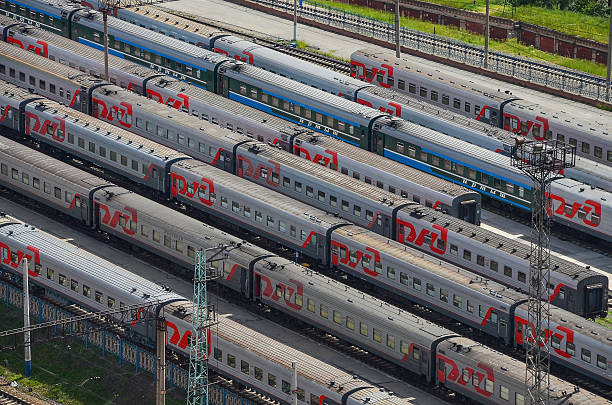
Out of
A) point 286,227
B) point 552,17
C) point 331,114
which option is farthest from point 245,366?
A: point 552,17

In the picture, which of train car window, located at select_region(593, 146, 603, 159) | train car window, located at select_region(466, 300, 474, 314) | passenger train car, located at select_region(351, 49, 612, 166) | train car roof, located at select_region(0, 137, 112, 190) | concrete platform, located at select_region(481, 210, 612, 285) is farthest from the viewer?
passenger train car, located at select_region(351, 49, 612, 166)

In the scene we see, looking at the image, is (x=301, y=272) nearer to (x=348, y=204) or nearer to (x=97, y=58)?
(x=348, y=204)

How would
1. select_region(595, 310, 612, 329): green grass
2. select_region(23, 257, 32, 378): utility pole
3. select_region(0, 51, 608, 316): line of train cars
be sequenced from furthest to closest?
select_region(0, 51, 608, 316): line of train cars, select_region(595, 310, 612, 329): green grass, select_region(23, 257, 32, 378): utility pole

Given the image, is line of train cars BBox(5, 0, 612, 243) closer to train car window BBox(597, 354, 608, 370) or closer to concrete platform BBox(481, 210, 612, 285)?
concrete platform BBox(481, 210, 612, 285)

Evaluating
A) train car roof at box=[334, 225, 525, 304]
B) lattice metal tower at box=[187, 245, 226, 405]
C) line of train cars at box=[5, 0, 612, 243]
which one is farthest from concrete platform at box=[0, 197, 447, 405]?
line of train cars at box=[5, 0, 612, 243]

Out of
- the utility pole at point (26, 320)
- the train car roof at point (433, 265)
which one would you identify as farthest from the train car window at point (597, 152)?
the utility pole at point (26, 320)

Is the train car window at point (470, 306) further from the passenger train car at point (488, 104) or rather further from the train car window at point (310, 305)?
the passenger train car at point (488, 104)
